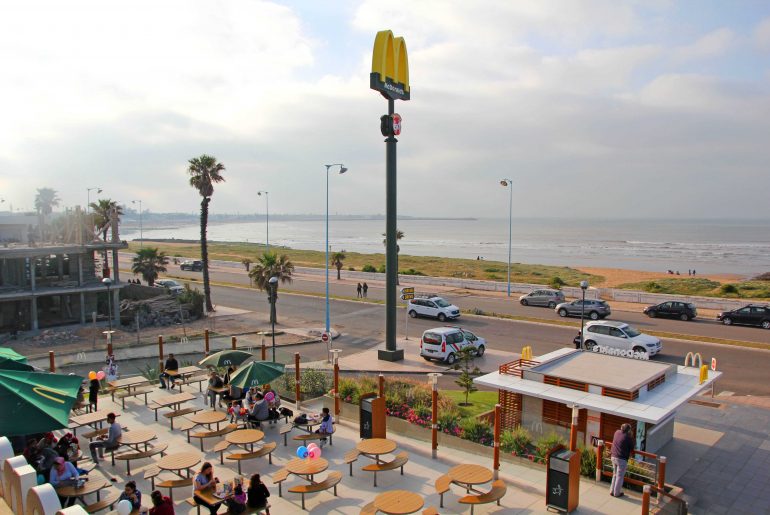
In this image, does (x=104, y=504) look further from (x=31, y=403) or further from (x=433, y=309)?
(x=433, y=309)

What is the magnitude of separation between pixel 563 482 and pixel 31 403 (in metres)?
10.6

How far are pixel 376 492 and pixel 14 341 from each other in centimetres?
2951

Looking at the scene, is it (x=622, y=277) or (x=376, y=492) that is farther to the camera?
(x=622, y=277)

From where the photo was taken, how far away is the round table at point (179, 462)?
1196 centimetres

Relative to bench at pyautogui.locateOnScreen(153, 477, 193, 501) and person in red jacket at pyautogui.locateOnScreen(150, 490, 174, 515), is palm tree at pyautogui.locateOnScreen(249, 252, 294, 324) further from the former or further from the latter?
person in red jacket at pyautogui.locateOnScreen(150, 490, 174, 515)

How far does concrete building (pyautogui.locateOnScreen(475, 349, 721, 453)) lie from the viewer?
14062 millimetres

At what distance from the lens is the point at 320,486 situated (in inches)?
456

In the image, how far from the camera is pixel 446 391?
2108 cm

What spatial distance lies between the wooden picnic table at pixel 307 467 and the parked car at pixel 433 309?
1002 inches

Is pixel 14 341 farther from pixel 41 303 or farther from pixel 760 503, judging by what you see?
pixel 760 503

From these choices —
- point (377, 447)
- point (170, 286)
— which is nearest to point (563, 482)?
point (377, 447)

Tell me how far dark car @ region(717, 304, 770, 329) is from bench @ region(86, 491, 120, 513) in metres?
35.3

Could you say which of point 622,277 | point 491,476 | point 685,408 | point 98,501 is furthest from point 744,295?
point 98,501

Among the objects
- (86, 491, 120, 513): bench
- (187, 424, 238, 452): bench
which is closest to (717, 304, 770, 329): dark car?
(187, 424, 238, 452): bench
